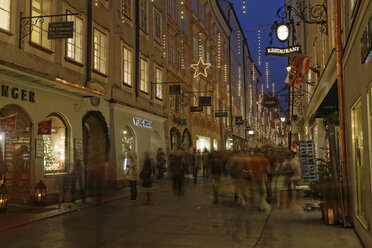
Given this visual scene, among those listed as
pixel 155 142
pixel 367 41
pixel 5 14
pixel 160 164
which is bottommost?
pixel 160 164

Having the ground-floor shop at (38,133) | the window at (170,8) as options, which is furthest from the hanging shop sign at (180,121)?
the ground-floor shop at (38,133)

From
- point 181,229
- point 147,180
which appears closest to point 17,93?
point 147,180

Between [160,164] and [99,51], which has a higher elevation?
[99,51]

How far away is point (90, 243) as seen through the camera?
25.0ft

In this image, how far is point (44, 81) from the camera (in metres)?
13.2

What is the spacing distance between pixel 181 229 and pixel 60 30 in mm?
7442

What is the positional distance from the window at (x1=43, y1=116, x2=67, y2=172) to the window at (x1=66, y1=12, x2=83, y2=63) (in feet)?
9.04

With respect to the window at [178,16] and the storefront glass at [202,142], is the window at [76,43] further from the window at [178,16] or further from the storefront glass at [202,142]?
the storefront glass at [202,142]

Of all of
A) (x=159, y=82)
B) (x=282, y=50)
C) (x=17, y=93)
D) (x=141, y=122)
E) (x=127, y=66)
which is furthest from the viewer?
(x=159, y=82)

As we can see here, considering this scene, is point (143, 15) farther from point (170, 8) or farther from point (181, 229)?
point (181, 229)

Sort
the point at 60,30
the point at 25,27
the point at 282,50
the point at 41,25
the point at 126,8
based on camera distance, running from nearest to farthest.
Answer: the point at 60,30
the point at 25,27
the point at 41,25
the point at 282,50
the point at 126,8

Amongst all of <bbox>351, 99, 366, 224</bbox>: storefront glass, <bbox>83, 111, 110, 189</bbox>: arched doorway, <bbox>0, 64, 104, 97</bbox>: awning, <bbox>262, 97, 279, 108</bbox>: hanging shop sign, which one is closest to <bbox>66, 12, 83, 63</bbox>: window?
<bbox>0, 64, 104, 97</bbox>: awning

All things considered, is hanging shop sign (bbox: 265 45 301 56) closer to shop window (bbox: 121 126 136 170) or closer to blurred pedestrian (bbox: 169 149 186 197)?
blurred pedestrian (bbox: 169 149 186 197)

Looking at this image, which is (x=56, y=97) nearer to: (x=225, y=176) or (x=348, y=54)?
(x=225, y=176)
